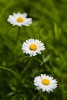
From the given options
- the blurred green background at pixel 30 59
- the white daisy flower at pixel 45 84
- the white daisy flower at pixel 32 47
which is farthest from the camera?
the blurred green background at pixel 30 59

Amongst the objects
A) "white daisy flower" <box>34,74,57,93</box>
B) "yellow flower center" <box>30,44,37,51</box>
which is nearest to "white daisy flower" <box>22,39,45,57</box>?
"yellow flower center" <box>30,44,37,51</box>

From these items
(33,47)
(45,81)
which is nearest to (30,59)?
(33,47)

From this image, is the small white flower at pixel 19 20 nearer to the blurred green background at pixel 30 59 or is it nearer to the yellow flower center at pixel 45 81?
the blurred green background at pixel 30 59

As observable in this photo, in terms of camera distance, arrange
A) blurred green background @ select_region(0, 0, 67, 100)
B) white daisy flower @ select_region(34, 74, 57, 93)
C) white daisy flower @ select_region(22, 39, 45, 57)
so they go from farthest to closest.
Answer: blurred green background @ select_region(0, 0, 67, 100)
white daisy flower @ select_region(22, 39, 45, 57)
white daisy flower @ select_region(34, 74, 57, 93)

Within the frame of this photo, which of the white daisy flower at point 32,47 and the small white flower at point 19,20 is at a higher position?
the small white flower at point 19,20

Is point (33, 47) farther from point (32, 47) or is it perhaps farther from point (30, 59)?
point (30, 59)

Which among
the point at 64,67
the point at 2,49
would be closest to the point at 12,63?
the point at 2,49

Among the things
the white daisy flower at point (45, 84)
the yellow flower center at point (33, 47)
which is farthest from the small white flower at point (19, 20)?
the white daisy flower at point (45, 84)

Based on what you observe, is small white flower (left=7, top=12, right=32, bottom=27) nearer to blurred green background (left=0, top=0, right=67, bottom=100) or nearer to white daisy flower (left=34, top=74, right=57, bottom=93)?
blurred green background (left=0, top=0, right=67, bottom=100)

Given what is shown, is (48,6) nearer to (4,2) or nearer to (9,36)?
(4,2)
